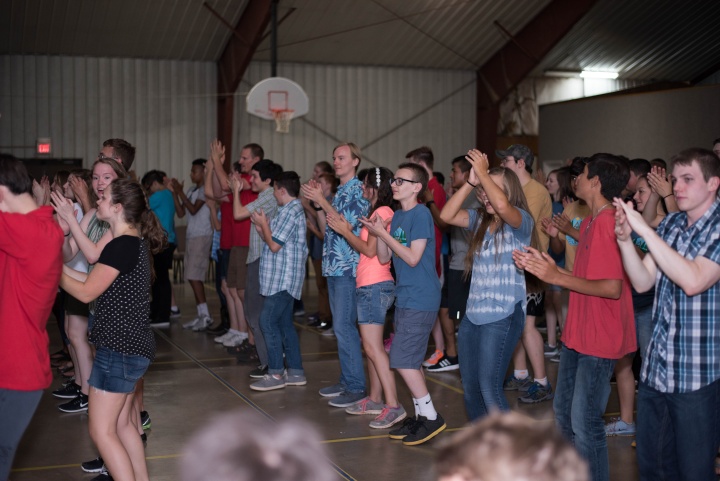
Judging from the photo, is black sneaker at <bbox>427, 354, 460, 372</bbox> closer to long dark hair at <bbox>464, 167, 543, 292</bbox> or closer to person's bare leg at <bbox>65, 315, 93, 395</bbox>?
long dark hair at <bbox>464, 167, 543, 292</bbox>

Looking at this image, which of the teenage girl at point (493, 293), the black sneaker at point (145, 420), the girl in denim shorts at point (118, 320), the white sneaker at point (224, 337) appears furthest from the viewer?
the white sneaker at point (224, 337)

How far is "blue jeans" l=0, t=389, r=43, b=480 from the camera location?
10.7ft

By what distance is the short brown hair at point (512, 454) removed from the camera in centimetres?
124

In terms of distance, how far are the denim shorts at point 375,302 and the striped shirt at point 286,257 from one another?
995 mm

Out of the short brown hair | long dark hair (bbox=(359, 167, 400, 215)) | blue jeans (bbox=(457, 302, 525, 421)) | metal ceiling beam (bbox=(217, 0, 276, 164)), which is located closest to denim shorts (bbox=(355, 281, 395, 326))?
long dark hair (bbox=(359, 167, 400, 215))

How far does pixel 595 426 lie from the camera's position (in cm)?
385

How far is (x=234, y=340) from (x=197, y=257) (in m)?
1.55

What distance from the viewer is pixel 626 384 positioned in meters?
5.48

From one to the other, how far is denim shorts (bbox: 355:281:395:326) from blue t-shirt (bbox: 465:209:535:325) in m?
1.13

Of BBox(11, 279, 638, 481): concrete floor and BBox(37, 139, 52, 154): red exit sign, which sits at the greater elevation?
BBox(37, 139, 52, 154): red exit sign

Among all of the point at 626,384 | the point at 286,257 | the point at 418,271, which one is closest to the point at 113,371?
the point at 418,271

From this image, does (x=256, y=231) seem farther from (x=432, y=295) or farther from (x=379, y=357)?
(x=432, y=295)

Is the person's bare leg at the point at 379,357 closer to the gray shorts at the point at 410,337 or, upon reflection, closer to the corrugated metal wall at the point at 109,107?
the gray shorts at the point at 410,337

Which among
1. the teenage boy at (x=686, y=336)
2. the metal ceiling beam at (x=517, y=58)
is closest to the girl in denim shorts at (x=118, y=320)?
the teenage boy at (x=686, y=336)
